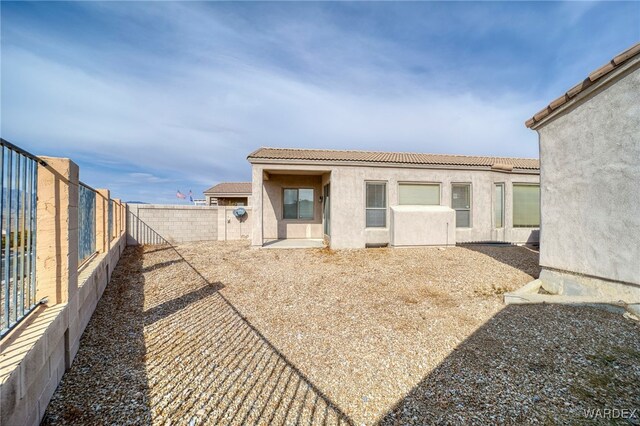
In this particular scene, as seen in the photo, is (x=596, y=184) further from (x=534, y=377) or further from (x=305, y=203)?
(x=305, y=203)

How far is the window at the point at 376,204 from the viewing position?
10.8 meters

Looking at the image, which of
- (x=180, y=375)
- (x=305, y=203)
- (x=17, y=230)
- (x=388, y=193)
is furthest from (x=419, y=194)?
Answer: (x=17, y=230)

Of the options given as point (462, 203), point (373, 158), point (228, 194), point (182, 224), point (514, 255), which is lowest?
point (514, 255)

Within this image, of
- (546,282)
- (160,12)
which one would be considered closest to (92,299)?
(546,282)

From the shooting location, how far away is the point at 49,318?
251cm

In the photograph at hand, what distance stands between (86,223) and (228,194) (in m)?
21.3

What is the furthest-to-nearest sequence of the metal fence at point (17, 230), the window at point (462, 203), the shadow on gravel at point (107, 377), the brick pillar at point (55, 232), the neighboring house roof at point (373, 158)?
the window at point (462, 203) < the neighboring house roof at point (373, 158) < the brick pillar at point (55, 232) < the shadow on gravel at point (107, 377) < the metal fence at point (17, 230)

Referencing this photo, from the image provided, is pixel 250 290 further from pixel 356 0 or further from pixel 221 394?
pixel 356 0

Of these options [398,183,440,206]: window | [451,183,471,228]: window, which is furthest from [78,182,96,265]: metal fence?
[451,183,471,228]: window

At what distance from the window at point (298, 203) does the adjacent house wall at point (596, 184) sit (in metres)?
8.97

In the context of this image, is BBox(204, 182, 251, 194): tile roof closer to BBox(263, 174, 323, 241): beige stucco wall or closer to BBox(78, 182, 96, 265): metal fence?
BBox(263, 174, 323, 241): beige stucco wall

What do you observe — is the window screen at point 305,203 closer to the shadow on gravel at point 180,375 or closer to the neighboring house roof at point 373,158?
the neighboring house roof at point 373,158

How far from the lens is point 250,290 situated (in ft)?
19.6

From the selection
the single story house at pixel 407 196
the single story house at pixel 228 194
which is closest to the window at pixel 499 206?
the single story house at pixel 407 196
